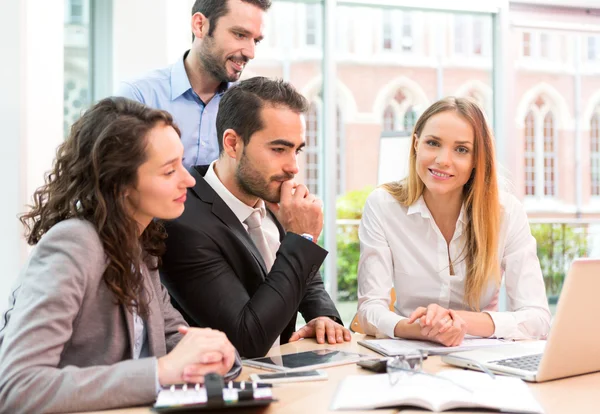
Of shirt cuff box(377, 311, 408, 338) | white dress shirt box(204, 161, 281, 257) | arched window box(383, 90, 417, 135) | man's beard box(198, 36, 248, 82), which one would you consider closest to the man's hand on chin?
shirt cuff box(377, 311, 408, 338)

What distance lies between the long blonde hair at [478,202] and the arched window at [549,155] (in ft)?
76.1

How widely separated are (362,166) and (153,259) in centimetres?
2019

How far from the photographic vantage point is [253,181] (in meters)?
2.17

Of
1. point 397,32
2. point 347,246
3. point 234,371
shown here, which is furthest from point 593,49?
point 234,371

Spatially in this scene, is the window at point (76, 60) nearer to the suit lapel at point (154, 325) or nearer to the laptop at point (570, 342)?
the suit lapel at point (154, 325)

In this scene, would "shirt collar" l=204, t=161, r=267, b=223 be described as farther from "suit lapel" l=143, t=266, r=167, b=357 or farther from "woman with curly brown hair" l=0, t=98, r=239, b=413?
"suit lapel" l=143, t=266, r=167, b=357

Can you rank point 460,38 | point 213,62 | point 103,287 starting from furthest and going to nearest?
point 460,38 < point 213,62 < point 103,287

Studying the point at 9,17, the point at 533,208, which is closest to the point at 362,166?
the point at 533,208

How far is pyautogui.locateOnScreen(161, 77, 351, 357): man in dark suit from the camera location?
1.89 metres

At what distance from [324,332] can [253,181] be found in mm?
507

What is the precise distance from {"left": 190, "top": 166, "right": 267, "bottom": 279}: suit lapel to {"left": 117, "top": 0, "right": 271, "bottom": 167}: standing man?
83 centimetres

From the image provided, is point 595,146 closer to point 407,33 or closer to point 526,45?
point 526,45

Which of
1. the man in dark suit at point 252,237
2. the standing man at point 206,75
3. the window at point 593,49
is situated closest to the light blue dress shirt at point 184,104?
the standing man at point 206,75

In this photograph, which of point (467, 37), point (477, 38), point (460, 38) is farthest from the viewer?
point (477, 38)
